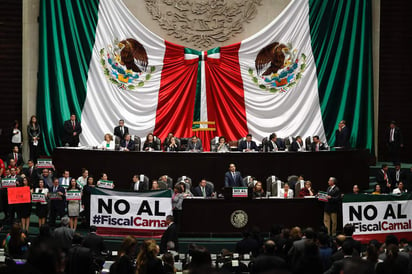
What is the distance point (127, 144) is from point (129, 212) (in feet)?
16.2

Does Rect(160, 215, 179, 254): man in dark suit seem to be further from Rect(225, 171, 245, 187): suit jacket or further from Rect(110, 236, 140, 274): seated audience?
Rect(110, 236, 140, 274): seated audience

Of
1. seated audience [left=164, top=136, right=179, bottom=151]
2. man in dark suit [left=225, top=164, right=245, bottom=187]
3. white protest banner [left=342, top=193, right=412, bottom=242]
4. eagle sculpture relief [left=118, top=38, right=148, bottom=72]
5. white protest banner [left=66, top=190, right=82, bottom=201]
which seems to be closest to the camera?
white protest banner [left=342, top=193, right=412, bottom=242]

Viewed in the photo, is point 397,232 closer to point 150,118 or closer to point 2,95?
point 150,118

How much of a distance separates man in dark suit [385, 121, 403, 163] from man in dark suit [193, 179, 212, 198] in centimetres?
765

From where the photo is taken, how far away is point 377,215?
1717 cm

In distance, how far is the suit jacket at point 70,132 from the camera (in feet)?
77.5

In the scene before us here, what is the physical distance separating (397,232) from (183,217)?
5054 millimetres

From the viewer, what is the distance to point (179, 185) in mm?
18125

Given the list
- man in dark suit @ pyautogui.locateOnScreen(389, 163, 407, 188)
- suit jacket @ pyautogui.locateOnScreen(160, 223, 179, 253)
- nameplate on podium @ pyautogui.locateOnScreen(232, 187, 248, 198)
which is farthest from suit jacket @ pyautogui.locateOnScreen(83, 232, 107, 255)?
man in dark suit @ pyautogui.locateOnScreen(389, 163, 407, 188)

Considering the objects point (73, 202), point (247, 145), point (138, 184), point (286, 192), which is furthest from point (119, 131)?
point (286, 192)

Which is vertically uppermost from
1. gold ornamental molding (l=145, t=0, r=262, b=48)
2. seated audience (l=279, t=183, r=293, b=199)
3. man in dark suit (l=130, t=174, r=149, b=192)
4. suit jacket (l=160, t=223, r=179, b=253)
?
gold ornamental molding (l=145, t=0, r=262, b=48)

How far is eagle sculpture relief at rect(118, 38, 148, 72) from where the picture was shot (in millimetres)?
25766

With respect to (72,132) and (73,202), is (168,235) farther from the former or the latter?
(72,132)

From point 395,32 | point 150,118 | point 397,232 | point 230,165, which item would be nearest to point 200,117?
point 150,118
